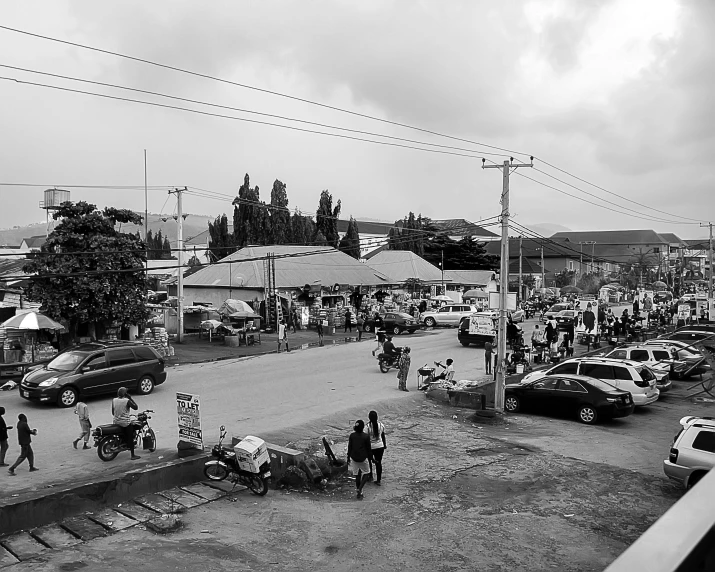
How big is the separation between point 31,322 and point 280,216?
53015 millimetres

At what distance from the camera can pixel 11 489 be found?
35.8ft

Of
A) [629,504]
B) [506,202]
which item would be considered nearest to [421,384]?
[506,202]

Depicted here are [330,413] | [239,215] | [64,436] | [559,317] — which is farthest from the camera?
[239,215]

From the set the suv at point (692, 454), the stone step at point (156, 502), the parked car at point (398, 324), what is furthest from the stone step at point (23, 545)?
the parked car at point (398, 324)

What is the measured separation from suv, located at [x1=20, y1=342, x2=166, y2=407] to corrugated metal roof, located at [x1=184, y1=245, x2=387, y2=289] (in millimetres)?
22218

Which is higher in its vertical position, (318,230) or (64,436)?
(318,230)

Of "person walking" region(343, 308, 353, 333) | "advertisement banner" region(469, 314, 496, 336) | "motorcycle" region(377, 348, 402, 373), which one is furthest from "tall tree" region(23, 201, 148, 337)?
"advertisement banner" region(469, 314, 496, 336)

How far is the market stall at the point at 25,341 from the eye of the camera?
859 inches

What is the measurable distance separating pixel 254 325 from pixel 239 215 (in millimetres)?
39734

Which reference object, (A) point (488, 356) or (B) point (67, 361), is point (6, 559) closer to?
(B) point (67, 361)

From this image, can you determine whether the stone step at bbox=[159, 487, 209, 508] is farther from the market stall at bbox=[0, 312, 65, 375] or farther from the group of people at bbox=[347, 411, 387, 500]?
the market stall at bbox=[0, 312, 65, 375]

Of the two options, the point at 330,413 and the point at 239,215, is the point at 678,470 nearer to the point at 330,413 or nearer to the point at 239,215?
the point at 330,413

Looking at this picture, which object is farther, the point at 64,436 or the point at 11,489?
the point at 64,436

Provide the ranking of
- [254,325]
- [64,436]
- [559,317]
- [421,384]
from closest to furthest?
[64,436] → [421,384] → [254,325] → [559,317]
